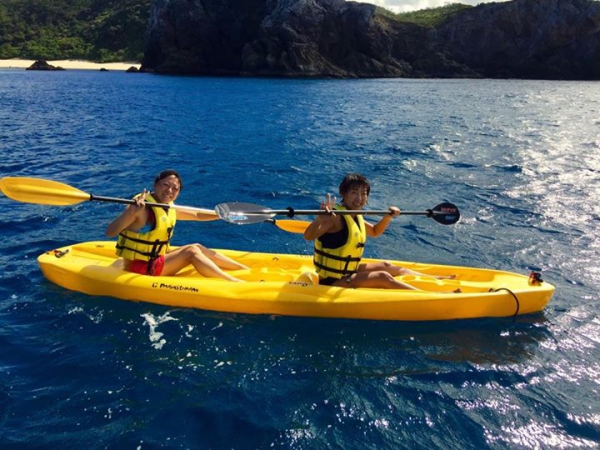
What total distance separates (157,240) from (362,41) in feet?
215

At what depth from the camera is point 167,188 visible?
5332mm

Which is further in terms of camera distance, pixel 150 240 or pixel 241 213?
pixel 241 213

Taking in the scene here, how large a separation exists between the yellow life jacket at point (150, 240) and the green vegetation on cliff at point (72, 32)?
3848 inches

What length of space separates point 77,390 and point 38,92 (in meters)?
35.7

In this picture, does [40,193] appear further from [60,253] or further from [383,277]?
[383,277]

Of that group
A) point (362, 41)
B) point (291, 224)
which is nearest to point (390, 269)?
point (291, 224)

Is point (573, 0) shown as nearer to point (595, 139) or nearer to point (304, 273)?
point (595, 139)

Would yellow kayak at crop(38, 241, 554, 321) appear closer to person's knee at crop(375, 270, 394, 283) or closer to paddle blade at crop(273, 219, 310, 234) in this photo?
person's knee at crop(375, 270, 394, 283)

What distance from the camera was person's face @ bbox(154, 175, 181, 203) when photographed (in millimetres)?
5309

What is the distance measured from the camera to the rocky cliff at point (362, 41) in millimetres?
61344

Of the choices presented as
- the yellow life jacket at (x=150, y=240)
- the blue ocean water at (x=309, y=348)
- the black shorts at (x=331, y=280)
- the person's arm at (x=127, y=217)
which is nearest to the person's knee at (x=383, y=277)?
the black shorts at (x=331, y=280)

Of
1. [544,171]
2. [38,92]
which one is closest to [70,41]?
[38,92]

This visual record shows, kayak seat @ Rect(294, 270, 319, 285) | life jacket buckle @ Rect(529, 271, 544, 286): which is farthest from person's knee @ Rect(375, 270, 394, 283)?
Result: life jacket buckle @ Rect(529, 271, 544, 286)

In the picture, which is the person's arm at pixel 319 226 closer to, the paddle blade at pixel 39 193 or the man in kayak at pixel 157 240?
the man in kayak at pixel 157 240
